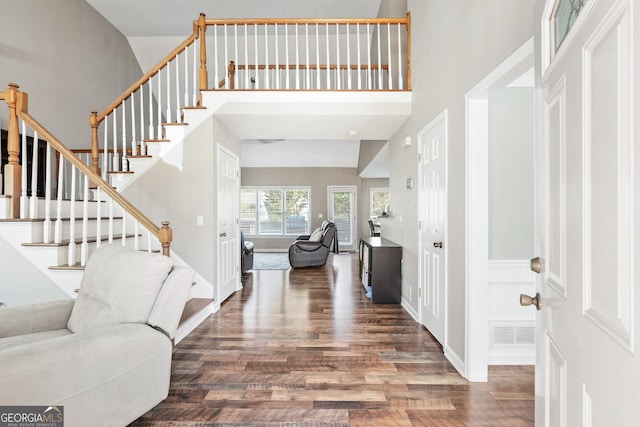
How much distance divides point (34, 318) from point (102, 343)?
2.77 feet

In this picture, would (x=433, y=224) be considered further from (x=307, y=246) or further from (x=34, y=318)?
(x=307, y=246)

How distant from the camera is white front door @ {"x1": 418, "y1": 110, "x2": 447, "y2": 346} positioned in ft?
9.26

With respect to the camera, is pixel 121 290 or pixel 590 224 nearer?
→ pixel 590 224

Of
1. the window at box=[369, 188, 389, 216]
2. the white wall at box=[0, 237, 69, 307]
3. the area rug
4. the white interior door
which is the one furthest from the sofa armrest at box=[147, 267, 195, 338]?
the window at box=[369, 188, 389, 216]

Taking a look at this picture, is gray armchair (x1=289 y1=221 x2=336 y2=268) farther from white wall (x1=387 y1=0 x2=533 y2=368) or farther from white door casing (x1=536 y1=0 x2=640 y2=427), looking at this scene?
white door casing (x1=536 y1=0 x2=640 y2=427)

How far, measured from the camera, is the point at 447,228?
8.89 ft

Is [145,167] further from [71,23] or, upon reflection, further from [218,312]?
[71,23]

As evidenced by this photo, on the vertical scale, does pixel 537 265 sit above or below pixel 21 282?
above

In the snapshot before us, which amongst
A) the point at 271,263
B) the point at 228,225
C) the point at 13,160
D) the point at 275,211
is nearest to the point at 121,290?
the point at 13,160

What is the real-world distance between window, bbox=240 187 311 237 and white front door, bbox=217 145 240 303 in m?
5.16

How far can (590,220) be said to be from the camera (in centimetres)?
73

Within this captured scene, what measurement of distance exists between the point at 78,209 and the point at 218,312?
1969mm

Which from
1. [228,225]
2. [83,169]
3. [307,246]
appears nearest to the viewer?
[83,169]

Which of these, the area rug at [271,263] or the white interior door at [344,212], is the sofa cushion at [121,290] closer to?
the area rug at [271,263]
